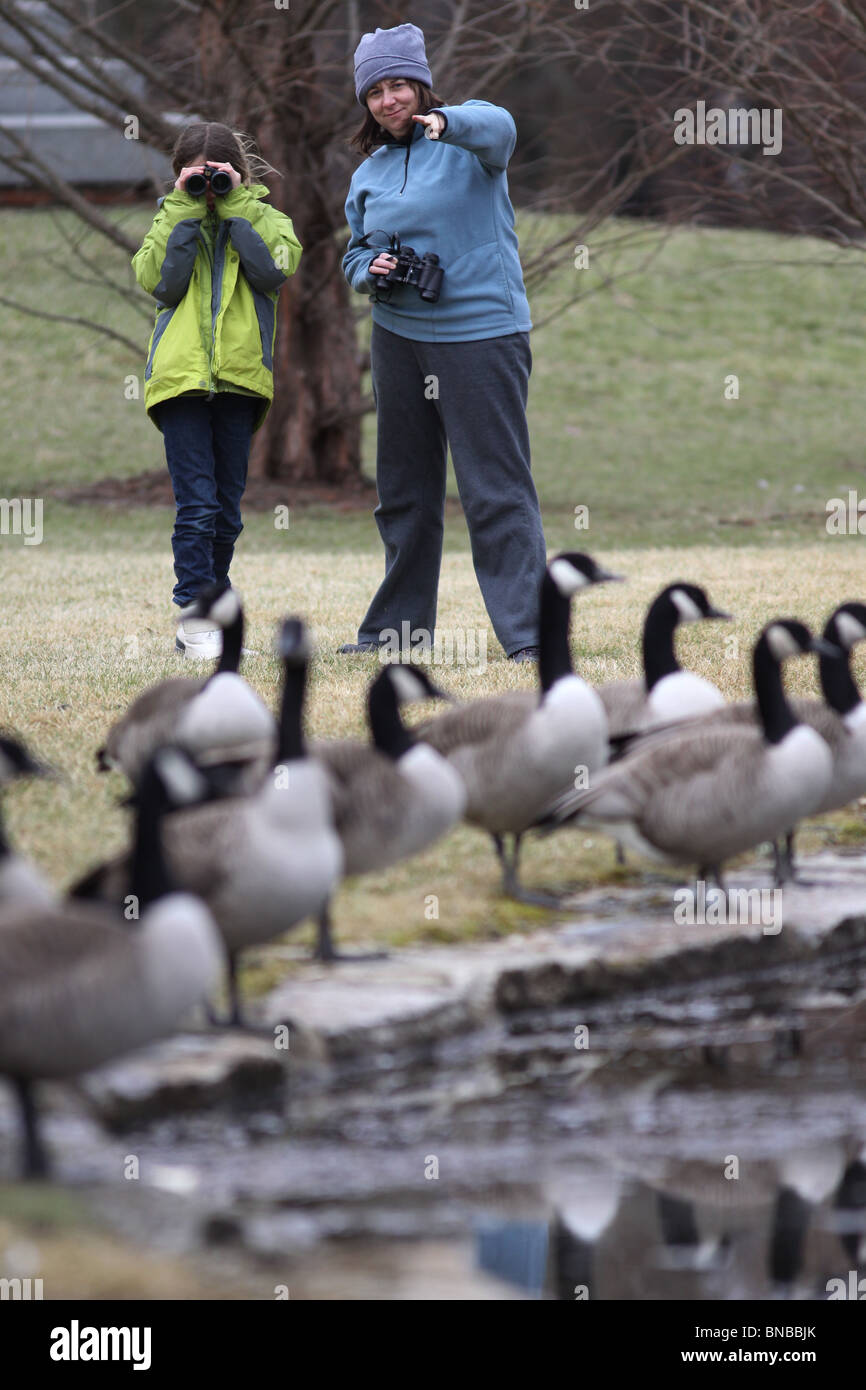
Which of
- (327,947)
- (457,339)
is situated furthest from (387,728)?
(457,339)

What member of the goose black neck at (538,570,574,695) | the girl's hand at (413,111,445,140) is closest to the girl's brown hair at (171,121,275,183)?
the girl's hand at (413,111,445,140)

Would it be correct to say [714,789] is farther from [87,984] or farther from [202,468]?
[202,468]

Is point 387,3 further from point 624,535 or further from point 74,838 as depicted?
point 74,838

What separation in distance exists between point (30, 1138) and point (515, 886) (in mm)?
1837

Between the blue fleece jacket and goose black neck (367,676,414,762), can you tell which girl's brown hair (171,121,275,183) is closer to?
the blue fleece jacket

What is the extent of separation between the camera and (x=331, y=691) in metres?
6.98

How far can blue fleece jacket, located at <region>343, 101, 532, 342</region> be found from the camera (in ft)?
23.6

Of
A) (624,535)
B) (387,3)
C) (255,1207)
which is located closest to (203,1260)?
(255,1207)

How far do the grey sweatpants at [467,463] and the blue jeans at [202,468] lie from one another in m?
0.72

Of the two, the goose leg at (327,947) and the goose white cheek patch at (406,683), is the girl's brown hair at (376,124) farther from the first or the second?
the goose leg at (327,947)

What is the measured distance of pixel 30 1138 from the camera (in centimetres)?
316

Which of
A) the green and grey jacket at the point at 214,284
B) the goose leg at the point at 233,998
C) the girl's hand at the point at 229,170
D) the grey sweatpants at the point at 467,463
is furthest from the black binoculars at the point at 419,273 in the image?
the goose leg at the point at 233,998

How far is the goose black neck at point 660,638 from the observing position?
5258mm

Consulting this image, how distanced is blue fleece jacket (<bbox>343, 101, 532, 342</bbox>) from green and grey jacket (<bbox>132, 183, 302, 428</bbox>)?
1.82 ft
